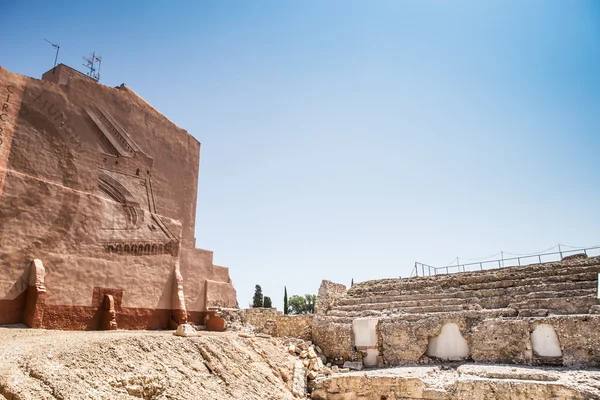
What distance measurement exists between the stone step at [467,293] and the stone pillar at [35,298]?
1107 centimetres

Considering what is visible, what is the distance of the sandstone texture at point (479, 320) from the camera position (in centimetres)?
1193

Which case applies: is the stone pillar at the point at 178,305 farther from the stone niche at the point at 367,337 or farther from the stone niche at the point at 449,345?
the stone niche at the point at 449,345

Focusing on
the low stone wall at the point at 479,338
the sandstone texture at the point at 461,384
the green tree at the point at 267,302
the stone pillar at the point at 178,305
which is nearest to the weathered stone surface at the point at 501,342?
the low stone wall at the point at 479,338

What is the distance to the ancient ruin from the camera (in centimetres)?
1199

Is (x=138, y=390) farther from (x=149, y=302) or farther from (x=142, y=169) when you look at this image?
(x=142, y=169)

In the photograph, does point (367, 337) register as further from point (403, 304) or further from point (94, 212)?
point (94, 212)

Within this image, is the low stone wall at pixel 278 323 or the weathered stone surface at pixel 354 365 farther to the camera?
the low stone wall at pixel 278 323

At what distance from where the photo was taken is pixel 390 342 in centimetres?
1433

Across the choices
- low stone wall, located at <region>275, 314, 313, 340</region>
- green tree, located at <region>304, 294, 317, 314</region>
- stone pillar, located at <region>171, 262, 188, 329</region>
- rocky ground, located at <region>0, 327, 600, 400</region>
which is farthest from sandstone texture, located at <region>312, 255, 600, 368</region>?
green tree, located at <region>304, 294, 317, 314</region>

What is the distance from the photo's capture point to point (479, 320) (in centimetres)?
1353

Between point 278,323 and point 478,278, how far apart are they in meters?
8.57

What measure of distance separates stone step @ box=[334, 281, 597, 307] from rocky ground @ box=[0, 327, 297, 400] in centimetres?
604

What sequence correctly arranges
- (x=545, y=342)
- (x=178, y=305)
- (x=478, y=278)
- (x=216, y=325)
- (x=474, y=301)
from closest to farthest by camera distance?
(x=545, y=342), (x=474, y=301), (x=178, y=305), (x=478, y=278), (x=216, y=325)

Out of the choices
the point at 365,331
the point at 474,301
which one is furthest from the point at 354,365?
the point at 474,301
